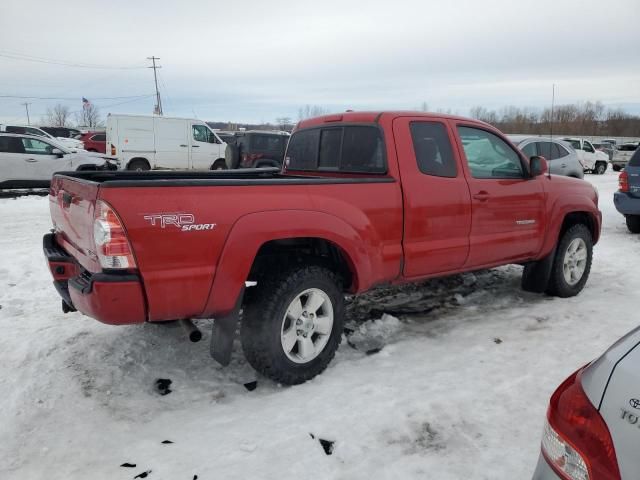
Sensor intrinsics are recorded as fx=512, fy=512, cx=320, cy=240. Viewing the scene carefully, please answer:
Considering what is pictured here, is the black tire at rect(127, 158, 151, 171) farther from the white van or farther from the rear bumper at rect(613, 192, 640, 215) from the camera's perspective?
the rear bumper at rect(613, 192, 640, 215)

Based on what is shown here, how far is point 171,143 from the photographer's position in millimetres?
18859

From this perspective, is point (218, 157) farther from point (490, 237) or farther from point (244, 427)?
point (244, 427)

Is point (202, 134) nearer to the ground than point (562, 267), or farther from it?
farther from it

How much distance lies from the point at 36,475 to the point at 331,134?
3324 mm

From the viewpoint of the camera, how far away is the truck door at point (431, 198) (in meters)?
4.04

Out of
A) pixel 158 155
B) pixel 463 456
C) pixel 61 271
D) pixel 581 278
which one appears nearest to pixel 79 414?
pixel 61 271

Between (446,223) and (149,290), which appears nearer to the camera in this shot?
(149,290)

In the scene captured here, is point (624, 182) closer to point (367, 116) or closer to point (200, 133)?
point (367, 116)

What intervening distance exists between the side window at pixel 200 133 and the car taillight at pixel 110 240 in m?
17.2

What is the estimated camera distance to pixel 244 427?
3.06 metres

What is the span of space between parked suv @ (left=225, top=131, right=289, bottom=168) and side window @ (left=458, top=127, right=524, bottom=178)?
12.3 meters

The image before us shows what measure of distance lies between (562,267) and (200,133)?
53.1 ft

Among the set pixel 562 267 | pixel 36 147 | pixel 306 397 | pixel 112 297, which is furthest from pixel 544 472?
pixel 36 147

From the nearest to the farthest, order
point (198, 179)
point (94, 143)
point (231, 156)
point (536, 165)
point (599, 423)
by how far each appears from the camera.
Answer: point (599, 423)
point (198, 179)
point (536, 165)
point (231, 156)
point (94, 143)
